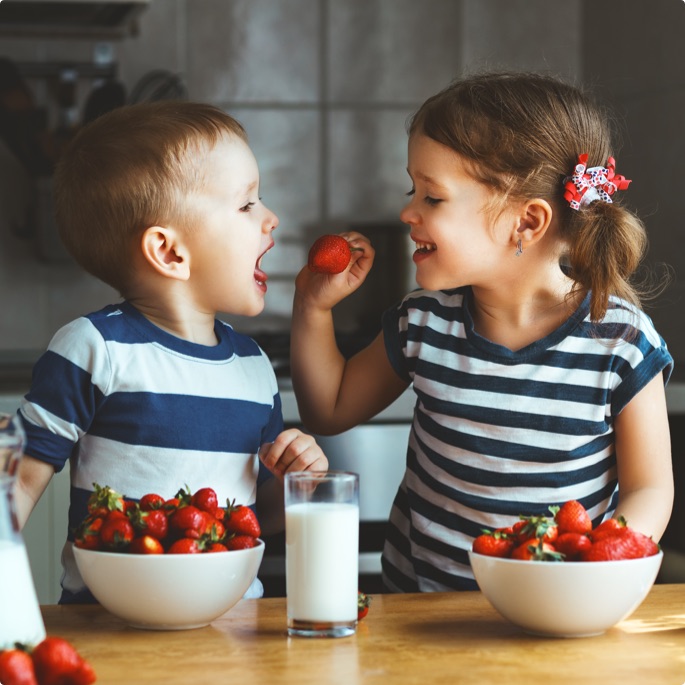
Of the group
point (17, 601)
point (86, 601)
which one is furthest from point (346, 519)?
point (86, 601)

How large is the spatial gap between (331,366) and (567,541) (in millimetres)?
598

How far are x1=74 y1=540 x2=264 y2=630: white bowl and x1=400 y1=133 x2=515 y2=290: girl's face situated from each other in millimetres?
526

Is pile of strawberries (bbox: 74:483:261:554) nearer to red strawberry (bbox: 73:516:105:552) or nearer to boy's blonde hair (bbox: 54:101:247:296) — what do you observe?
red strawberry (bbox: 73:516:105:552)

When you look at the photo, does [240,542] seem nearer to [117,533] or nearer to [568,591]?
[117,533]

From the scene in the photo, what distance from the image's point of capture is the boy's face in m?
1.26

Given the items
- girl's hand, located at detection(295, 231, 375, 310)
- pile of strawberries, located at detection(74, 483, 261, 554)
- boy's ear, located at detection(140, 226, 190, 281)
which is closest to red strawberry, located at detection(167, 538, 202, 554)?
pile of strawberries, located at detection(74, 483, 261, 554)

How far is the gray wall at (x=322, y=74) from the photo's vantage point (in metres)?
→ 2.56

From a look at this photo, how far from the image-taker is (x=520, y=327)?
133 cm

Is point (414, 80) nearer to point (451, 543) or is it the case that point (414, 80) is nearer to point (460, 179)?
point (460, 179)

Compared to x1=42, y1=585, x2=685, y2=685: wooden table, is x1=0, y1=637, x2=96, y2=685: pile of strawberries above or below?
above

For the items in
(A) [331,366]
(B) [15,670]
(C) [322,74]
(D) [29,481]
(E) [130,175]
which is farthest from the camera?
(C) [322,74]

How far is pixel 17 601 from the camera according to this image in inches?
30.8

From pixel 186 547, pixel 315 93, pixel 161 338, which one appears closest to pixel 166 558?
pixel 186 547

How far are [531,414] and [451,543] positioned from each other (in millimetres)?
192
